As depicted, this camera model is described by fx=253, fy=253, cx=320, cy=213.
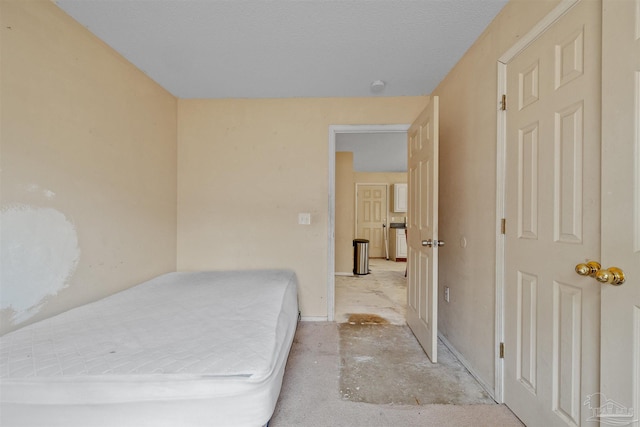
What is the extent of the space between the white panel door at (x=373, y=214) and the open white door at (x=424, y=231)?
14.2 feet

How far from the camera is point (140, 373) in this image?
36.6 inches

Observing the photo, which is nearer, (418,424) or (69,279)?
(418,424)

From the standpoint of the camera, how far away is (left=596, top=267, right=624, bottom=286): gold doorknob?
0.83 metres

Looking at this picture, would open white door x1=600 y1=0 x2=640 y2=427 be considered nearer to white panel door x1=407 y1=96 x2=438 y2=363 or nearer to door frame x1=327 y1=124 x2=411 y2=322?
white panel door x1=407 y1=96 x2=438 y2=363

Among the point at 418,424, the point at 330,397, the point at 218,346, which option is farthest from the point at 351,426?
the point at 218,346

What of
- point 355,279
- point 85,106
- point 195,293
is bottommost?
point 355,279

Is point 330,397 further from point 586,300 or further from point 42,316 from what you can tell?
point 42,316

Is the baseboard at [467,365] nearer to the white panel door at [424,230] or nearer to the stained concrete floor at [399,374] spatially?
the stained concrete floor at [399,374]

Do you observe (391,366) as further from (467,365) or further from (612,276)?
(612,276)

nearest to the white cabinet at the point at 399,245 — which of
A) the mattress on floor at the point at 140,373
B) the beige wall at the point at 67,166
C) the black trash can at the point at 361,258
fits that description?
→ the black trash can at the point at 361,258

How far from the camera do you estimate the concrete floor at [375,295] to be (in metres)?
2.88

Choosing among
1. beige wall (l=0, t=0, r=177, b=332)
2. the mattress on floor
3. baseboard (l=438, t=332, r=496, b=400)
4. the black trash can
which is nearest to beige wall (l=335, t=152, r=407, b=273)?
the black trash can

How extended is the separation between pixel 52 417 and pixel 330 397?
125 cm

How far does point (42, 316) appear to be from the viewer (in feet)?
4.61
